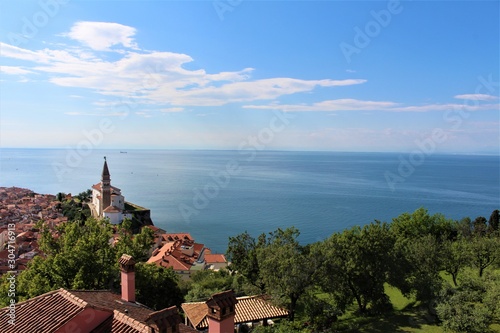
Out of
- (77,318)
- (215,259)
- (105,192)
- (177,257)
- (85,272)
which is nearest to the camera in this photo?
(77,318)

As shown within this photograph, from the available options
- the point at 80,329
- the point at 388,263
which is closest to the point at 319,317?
the point at 388,263

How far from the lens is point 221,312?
642 centimetres

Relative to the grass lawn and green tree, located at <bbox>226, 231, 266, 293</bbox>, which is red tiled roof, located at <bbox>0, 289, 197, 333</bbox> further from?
green tree, located at <bbox>226, 231, 266, 293</bbox>

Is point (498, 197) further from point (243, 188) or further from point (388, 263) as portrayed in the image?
point (388, 263)

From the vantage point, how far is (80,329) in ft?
23.7

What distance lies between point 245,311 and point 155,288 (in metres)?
5.29

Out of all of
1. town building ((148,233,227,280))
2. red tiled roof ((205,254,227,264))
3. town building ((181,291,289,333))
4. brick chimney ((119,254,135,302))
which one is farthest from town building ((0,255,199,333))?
red tiled roof ((205,254,227,264))

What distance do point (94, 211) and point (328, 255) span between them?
5975 cm

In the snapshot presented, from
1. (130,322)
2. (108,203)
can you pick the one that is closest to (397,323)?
(130,322)

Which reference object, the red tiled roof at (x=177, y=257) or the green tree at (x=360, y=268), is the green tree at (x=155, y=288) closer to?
the green tree at (x=360, y=268)

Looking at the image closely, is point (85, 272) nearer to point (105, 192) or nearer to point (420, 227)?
point (420, 227)

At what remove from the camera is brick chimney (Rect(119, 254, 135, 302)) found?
31.9 ft

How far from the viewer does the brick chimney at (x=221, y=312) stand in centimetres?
641

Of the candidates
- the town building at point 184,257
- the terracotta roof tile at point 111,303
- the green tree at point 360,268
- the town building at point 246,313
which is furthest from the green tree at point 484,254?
the terracotta roof tile at point 111,303
